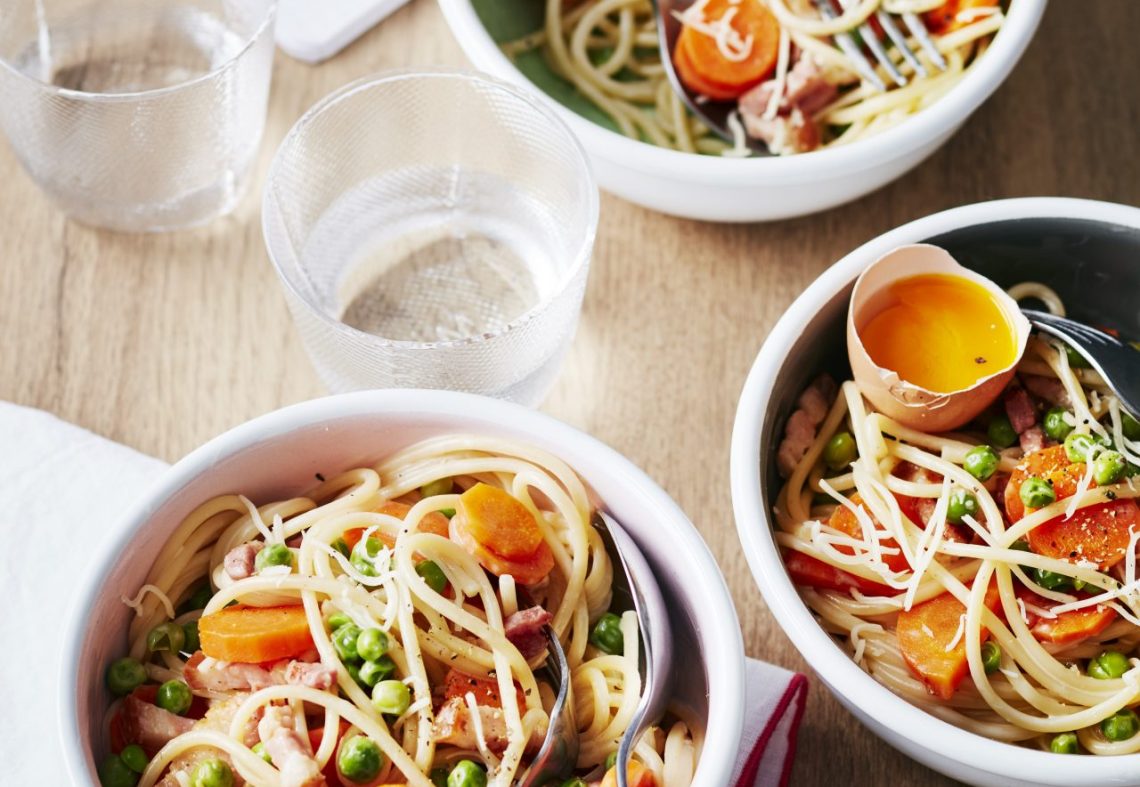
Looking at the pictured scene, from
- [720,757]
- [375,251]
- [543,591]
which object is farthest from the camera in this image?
[375,251]

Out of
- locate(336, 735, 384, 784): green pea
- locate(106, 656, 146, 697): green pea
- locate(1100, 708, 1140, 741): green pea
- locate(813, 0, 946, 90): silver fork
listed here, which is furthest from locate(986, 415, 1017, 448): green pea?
locate(106, 656, 146, 697): green pea

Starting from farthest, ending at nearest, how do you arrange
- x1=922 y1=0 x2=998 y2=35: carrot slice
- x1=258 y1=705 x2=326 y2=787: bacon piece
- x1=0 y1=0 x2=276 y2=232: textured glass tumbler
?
x1=922 y1=0 x2=998 y2=35: carrot slice < x1=0 y1=0 x2=276 y2=232: textured glass tumbler < x1=258 y1=705 x2=326 y2=787: bacon piece

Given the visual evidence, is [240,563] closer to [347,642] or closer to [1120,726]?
[347,642]

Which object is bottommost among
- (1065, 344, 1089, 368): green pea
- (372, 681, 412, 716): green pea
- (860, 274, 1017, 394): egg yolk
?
(372, 681, 412, 716): green pea

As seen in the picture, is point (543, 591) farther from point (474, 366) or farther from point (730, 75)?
point (730, 75)

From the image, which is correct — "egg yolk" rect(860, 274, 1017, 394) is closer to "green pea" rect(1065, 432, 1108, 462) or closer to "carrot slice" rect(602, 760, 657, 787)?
"green pea" rect(1065, 432, 1108, 462)

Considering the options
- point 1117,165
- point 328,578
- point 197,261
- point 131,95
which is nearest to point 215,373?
point 197,261

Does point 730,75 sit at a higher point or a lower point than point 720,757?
higher
